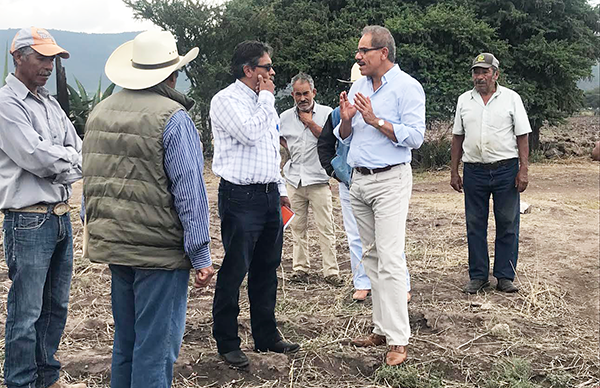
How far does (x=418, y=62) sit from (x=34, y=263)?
486 inches

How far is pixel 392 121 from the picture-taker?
162 inches

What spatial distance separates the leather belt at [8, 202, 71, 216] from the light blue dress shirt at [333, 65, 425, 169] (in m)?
1.77

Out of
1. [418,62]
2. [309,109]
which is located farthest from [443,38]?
[309,109]

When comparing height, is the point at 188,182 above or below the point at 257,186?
above

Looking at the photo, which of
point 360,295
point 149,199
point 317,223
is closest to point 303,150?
point 317,223

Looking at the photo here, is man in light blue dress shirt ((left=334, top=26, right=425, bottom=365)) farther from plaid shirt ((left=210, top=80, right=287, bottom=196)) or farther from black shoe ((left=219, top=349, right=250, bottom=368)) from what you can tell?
black shoe ((left=219, top=349, right=250, bottom=368))

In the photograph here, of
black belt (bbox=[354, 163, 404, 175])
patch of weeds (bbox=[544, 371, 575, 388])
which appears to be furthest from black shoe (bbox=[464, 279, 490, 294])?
black belt (bbox=[354, 163, 404, 175])

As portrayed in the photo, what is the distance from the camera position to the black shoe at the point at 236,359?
398 cm

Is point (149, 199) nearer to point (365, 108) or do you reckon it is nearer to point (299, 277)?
point (365, 108)

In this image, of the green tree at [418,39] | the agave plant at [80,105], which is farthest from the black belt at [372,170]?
the green tree at [418,39]

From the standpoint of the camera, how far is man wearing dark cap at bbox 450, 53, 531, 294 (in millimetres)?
5617

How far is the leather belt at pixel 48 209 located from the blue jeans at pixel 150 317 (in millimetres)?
626

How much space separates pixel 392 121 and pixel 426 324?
65.7 inches

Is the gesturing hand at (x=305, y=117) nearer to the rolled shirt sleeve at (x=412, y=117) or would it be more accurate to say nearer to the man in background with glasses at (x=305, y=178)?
the man in background with glasses at (x=305, y=178)
